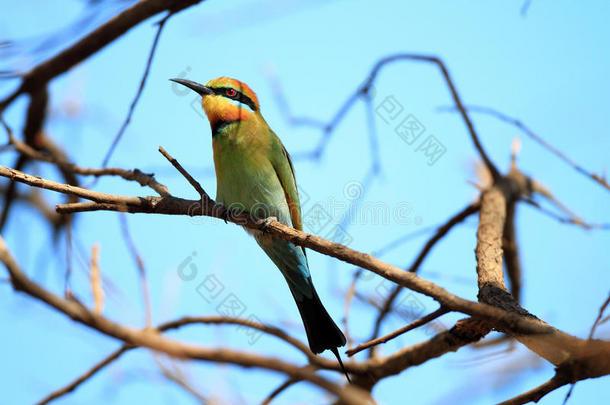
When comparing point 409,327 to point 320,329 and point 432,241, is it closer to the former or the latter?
point 320,329

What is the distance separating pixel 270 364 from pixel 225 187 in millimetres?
2110

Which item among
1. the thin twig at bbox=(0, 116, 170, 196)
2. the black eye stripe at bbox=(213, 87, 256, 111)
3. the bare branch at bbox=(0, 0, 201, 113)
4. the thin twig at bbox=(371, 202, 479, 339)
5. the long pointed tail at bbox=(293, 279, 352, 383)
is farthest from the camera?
the black eye stripe at bbox=(213, 87, 256, 111)

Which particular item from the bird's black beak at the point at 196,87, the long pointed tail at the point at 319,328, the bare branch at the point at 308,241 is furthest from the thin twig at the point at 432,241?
the bird's black beak at the point at 196,87

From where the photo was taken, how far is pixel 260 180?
3166 millimetres

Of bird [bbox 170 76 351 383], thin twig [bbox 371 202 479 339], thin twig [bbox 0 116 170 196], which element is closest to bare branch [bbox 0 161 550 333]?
thin twig [bbox 0 116 170 196]

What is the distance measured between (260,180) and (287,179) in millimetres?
254

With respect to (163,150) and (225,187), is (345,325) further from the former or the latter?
(163,150)

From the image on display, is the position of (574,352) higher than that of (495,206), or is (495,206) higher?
(495,206)

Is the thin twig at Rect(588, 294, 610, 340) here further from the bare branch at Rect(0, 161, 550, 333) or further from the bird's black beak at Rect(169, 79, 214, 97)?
the bird's black beak at Rect(169, 79, 214, 97)

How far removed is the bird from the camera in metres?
2.94

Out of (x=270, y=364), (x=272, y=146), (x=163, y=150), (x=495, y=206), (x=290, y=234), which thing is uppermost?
(x=272, y=146)

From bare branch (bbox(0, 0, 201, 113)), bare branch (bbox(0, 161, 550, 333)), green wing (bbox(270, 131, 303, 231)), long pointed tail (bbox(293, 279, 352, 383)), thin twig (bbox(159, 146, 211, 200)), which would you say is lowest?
long pointed tail (bbox(293, 279, 352, 383))

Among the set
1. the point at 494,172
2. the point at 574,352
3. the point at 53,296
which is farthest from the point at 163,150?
the point at 494,172

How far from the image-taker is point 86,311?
134 cm
